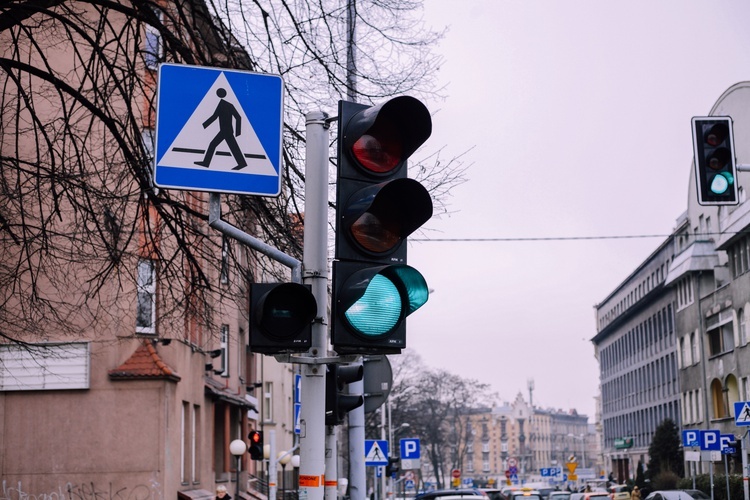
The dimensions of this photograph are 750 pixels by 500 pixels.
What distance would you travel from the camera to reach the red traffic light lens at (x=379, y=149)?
5836mm

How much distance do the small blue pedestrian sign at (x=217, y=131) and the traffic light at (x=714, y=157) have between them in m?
8.93

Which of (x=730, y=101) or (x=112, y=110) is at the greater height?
(x=730, y=101)

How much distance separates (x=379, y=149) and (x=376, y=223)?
43 cm

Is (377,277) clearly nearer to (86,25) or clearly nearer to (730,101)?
(86,25)

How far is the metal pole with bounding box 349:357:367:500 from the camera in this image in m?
11.3

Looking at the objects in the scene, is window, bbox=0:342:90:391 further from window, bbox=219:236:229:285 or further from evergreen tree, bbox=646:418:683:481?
evergreen tree, bbox=646:418:683:481

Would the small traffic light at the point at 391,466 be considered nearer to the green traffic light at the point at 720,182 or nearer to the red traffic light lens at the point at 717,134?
the green traffic light at the point at 720,182

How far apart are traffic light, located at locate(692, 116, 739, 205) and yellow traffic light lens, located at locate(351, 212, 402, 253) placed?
9215 mm

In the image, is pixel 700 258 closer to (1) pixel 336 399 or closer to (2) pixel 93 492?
(2) pixel 93 492

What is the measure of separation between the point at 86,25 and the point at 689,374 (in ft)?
221

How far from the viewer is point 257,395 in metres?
54.5

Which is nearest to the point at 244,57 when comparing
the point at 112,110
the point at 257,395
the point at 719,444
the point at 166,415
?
the point at 112,110

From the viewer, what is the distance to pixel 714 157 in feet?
46.3

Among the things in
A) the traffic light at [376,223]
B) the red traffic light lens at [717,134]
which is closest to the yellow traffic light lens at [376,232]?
the traffic light at [376,223]
